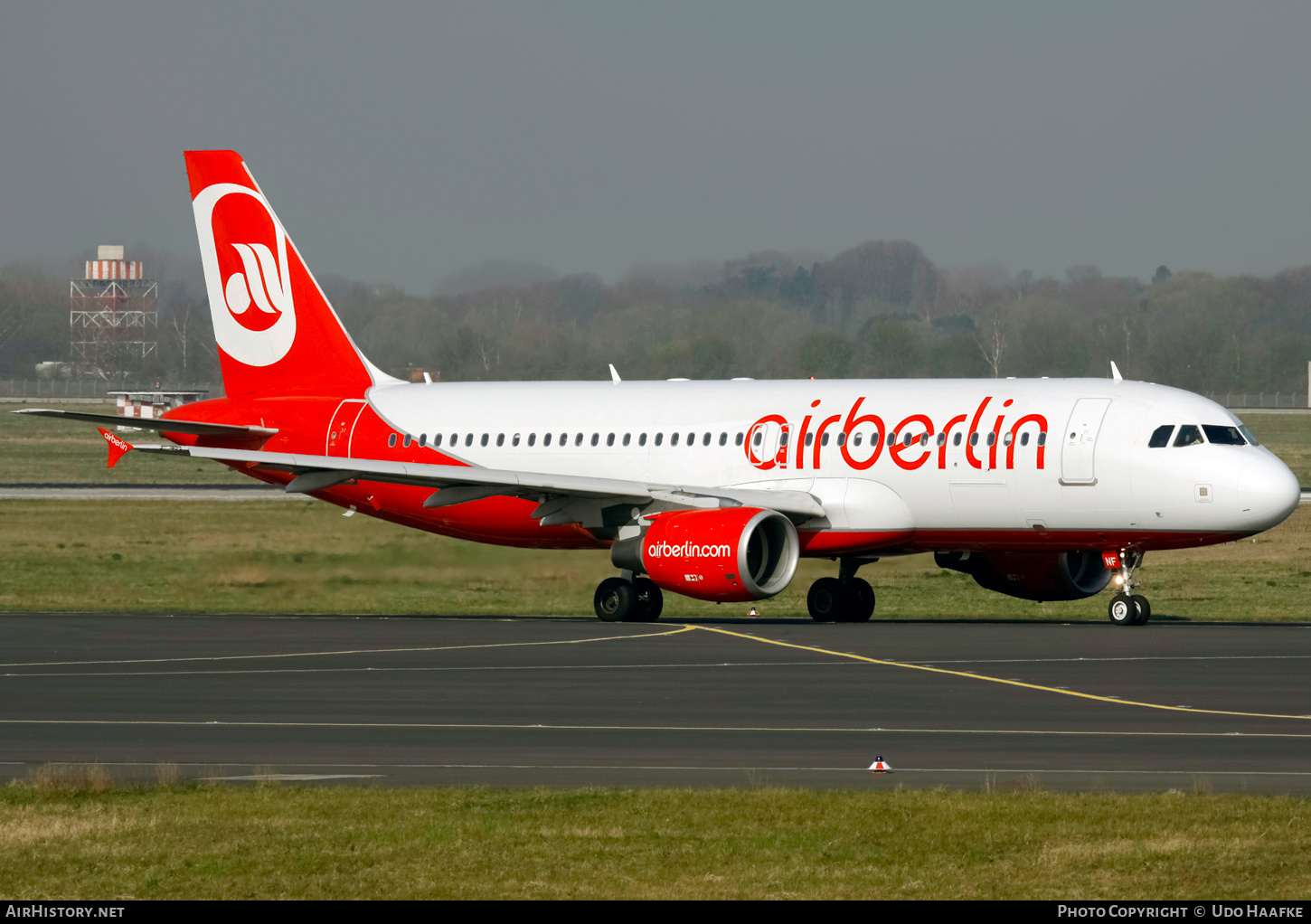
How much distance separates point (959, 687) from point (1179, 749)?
5.78 meters

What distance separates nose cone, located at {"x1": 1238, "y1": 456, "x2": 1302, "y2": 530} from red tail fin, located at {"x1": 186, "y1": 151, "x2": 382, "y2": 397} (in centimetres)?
1808

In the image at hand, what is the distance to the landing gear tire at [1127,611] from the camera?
34.0m

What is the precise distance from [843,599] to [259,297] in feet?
47.2

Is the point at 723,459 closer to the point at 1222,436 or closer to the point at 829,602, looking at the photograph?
the point at 829,602

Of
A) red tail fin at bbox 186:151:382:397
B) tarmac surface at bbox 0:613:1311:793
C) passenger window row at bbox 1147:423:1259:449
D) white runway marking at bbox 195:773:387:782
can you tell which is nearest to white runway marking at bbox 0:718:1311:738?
tarmac surface at bbox 0:613:1311:793

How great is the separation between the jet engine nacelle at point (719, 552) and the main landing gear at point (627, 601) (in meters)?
1.35

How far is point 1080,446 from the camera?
33.8m

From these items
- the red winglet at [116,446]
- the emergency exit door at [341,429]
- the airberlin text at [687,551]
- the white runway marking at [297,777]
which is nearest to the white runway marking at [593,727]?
the white runway marking at [297,777]

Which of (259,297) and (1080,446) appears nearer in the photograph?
(1080,446)

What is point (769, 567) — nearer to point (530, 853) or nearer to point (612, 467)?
point (612, 467)

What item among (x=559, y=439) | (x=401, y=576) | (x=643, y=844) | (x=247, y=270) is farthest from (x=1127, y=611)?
(x=643, y=844)

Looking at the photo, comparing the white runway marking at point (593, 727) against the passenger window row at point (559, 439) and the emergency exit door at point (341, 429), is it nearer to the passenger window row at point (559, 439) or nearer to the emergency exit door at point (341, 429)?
the passenger window row at point (559, 439)

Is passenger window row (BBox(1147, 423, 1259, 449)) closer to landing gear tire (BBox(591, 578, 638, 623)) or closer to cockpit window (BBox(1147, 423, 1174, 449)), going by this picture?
cockpit window (BBox(1147, 423, 1174, 449))
